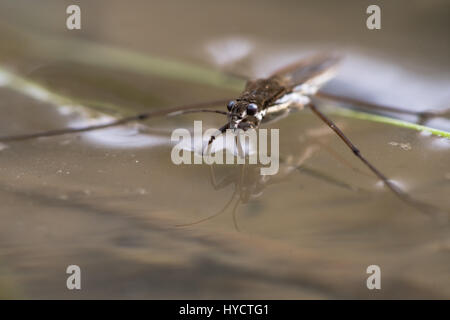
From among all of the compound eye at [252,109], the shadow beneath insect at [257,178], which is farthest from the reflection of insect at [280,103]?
the shadow beneath insect at [257,178]

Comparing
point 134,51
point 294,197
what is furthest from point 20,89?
point 294,197

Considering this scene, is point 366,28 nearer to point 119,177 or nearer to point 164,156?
point 164,156

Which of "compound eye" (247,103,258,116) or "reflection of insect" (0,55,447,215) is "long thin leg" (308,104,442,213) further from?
"compound eye" (247,103,258,116)

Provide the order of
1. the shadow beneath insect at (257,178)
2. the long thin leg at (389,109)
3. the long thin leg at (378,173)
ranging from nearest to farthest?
the long thin leg at (378,173), the shadow beneath insect at (257,178), the long thin leg at (389,109)

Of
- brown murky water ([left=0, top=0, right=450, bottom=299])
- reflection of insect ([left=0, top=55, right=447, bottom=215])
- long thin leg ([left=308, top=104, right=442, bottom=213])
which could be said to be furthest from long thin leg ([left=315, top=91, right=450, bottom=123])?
long thin leg ([left=308, top=104, right=442, bottom=213])

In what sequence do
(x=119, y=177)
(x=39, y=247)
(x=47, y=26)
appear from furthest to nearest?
1. (x=47, y=26)
2. (x=119, y=177)
3. (x=39, y=247)

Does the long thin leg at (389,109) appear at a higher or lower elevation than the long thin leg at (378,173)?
higher

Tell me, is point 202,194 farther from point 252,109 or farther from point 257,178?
point 252,109

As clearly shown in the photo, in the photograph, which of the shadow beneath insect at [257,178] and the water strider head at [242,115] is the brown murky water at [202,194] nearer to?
the shadow beneath insect at [257,178]
